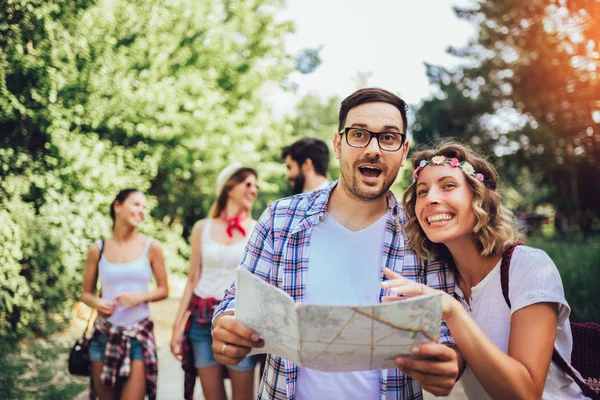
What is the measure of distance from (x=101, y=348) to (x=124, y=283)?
0.53 meters

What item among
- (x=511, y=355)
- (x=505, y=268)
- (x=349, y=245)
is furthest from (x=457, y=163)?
(x=511, y=355)

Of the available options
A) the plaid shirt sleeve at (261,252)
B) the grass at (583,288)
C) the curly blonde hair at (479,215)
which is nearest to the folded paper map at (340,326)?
the plaid shirt sleeve at (261,252)

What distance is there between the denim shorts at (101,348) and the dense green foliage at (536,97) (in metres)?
9.25

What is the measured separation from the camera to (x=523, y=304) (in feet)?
5.85

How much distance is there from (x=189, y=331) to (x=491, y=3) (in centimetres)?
1802

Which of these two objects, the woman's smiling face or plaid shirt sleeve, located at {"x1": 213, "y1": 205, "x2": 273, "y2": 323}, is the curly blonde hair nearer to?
the woman's smiling face

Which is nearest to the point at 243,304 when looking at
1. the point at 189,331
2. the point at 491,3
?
the point at 189,331

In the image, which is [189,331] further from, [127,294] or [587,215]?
[587,215]

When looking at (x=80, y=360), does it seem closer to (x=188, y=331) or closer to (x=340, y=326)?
(x=188, y=331)

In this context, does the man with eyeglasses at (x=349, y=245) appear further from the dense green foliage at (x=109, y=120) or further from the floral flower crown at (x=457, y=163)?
the dense green foliage at (x=109, y=120)

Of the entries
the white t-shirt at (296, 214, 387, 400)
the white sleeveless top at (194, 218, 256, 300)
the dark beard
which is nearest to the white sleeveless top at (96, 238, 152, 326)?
the white sleeveless top at (194, 218, 256, 300)

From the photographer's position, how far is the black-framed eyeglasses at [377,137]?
6.97 feet

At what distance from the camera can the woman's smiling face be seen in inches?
80.4

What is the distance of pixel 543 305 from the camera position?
5.78 ft
